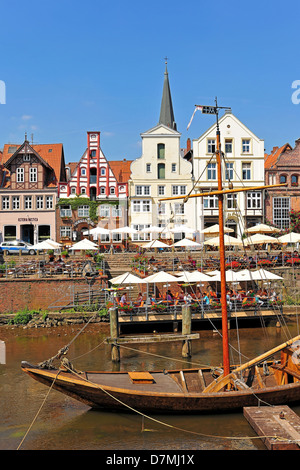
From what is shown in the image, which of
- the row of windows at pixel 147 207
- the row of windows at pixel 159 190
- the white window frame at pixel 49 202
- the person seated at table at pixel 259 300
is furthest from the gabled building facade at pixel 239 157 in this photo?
the person seated at table at pixel 259 300

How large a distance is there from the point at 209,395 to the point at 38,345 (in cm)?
1314

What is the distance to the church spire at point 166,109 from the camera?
2552 inches

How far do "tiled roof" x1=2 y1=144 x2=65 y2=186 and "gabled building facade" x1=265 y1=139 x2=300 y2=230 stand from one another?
24771 mm

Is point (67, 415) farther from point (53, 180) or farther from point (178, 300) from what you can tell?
point (53, 180)

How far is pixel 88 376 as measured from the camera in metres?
15.5

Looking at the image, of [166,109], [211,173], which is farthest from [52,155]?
[211,173]

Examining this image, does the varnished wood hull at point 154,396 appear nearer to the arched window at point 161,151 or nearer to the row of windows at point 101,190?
the row of windows at point 101,190

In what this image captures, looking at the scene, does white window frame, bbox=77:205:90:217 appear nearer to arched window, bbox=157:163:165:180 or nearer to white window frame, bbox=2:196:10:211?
white window frame, bbox=2:196:10:211

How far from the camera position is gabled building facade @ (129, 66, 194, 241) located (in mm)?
50750

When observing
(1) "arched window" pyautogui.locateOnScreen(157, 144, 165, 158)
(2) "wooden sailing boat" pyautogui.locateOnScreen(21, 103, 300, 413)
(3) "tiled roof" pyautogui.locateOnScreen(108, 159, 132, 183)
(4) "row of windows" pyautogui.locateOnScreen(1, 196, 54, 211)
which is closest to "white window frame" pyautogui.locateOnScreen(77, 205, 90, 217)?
(4) "row of windows" pyautogui.locateOnScreen(1, 196, 54, 211)

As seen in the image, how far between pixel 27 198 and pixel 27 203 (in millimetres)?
574

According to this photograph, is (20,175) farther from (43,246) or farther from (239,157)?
(239,157)

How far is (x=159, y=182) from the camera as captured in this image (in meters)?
51.3

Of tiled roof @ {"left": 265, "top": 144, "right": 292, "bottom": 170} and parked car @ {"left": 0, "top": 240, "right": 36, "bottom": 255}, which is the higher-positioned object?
tiled roof @ {"left": 265, "top": 144, "right": 292, "bottom": 170}
